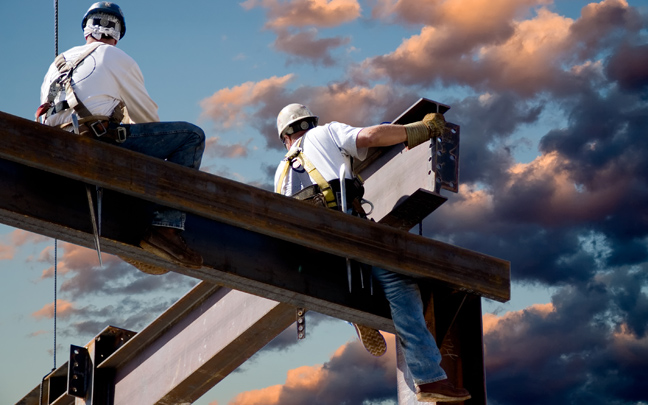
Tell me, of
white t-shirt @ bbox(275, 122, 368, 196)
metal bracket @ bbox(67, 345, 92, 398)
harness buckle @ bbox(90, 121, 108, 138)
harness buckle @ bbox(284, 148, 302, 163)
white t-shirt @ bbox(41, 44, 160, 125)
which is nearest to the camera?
harness buckle @ bbox(90, 121, 108, 138)

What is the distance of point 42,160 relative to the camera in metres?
6.82

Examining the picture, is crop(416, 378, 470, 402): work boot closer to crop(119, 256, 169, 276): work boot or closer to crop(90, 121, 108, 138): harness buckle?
crop(119, 256, 169, 276): work boot

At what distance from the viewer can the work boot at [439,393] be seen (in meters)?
8.03

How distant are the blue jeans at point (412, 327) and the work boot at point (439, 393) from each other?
42mm

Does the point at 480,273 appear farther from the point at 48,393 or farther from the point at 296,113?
the point at 48,393

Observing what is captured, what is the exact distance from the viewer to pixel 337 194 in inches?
343

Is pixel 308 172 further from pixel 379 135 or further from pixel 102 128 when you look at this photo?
pixel 102 128

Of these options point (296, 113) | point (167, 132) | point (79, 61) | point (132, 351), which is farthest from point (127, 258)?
point (132, 351)

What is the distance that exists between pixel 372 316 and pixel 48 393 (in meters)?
4.77

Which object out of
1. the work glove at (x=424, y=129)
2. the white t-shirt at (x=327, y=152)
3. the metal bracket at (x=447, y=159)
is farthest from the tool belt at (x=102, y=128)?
the metal bracket at (x=447, y=159)

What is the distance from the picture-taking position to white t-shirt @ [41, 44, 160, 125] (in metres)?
8.03

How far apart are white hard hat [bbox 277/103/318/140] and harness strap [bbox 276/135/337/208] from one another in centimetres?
31

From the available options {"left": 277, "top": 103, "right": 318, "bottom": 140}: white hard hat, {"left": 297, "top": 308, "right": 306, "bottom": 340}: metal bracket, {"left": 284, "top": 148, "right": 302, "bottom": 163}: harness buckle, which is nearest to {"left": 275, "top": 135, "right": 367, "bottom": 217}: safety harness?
{"left": 284, "top": 148, "right": 302, "bottom": 163}: harness buckle

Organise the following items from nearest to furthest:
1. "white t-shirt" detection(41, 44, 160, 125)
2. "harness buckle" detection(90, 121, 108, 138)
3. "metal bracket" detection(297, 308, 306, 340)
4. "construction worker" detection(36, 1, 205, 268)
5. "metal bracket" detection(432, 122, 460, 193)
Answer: "harness buckle" detection(90, 121, 108, 138)
"construction worker" detection(36, 1, 205, 268)
"white t-shirt" detection(41, 44, 160, 125)
"metal bracket" detection(297, 308, 306, 340)
"metal bracket" detection(432, 122, 460, 193)
